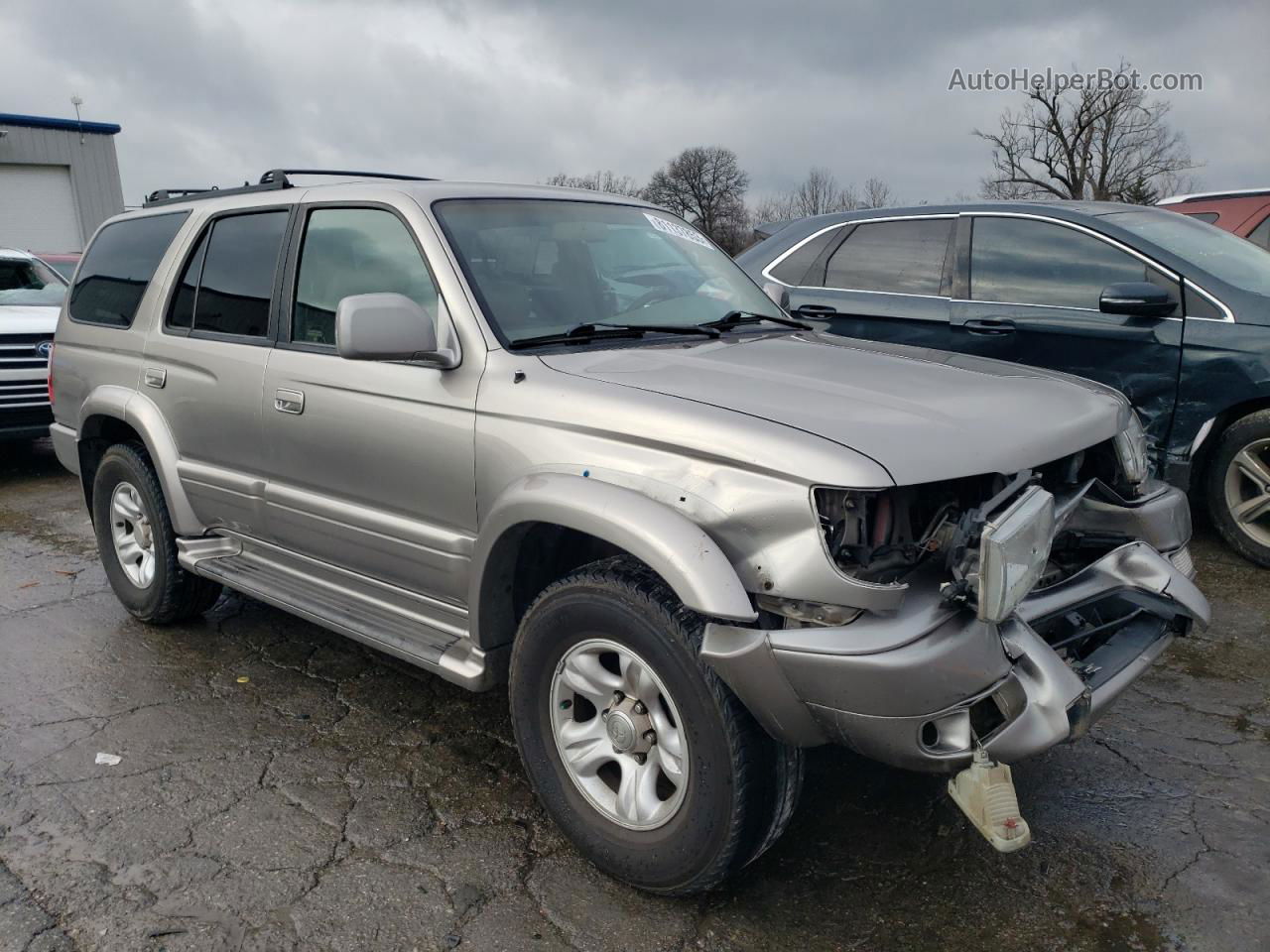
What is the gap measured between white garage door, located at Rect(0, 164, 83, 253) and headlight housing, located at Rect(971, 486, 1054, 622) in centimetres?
3432

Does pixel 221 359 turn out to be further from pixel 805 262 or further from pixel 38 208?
pixel 38 208

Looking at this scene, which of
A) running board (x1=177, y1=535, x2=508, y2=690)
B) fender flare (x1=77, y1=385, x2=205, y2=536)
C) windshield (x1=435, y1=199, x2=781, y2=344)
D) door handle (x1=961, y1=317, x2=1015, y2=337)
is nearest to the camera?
running board (x1=177, y1=535, x2=508, y2=690)

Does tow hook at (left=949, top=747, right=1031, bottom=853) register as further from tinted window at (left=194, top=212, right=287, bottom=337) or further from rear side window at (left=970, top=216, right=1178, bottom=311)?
rear side window at (left=970, top=216, right=1178, bottom=311)

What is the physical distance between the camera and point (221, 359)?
3.80 meters

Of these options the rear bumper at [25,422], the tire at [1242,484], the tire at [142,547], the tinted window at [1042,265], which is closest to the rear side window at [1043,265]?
the tinted window at [1042,265]

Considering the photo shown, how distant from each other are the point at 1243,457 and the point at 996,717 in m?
3.44

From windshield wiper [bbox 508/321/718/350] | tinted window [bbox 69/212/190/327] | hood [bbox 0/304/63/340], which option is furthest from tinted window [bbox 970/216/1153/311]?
hood [bbox 0/304/63/340]

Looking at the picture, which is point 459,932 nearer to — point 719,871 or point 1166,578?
point 719,871

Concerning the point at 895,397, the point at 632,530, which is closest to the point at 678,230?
the point at 895,397

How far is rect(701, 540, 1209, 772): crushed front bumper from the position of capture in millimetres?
2129

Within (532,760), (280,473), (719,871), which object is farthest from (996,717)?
(280,473)

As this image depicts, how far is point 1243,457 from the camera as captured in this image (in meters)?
4.90

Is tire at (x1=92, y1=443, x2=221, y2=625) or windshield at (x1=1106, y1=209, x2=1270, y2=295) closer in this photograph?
tire at (x1=92, y1=443, x2=221, y2=625)

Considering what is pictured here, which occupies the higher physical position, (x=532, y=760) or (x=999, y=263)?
(x=999, y=263)
